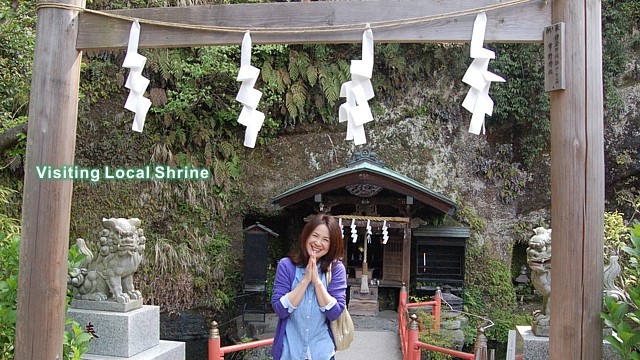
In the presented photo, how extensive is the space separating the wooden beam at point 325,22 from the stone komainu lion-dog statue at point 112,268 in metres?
1.93

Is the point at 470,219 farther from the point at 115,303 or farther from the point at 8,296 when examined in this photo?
the point at 8,296

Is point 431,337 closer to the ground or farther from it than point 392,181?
closer to the ground

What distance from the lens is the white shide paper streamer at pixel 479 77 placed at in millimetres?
3088

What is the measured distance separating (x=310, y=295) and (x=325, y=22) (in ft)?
5.56

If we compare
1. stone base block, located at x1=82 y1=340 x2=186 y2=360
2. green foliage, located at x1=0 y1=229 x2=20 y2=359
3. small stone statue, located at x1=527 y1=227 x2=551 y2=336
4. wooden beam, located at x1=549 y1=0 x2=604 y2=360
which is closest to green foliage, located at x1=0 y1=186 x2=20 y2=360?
green foliage, located at x1=0 y1=229 x2=20 y2=359

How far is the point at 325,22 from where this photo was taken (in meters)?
3.25

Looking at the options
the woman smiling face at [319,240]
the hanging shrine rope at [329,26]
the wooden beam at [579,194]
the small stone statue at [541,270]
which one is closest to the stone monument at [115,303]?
the hanging shrine rope at [329,26]

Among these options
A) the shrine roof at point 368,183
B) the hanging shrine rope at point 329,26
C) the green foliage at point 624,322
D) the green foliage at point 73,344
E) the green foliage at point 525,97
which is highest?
the green foliage at point 525,97

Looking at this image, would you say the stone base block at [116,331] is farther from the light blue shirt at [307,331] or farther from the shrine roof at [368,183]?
the shrine roof at [368,183]

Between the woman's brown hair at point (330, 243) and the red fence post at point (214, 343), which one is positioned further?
the red fence post at point (214, 343)

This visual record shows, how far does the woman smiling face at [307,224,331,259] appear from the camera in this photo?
3234mm

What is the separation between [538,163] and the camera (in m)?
12.5

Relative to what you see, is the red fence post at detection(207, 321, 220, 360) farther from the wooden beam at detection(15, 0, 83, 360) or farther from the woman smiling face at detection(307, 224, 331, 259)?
the woman smiling face at detection(307, 224, 331, 259)

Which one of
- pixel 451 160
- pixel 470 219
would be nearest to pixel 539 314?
pixel 470 219
